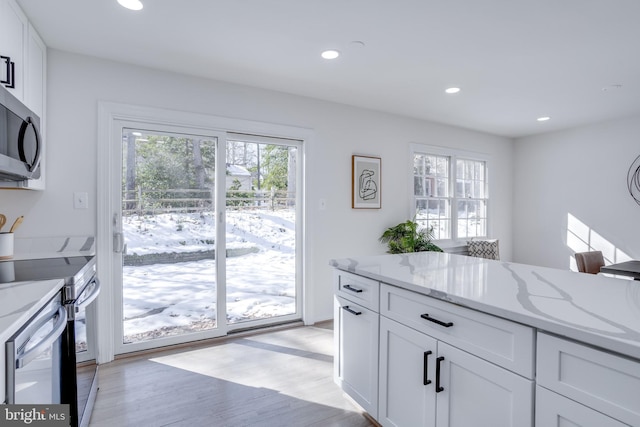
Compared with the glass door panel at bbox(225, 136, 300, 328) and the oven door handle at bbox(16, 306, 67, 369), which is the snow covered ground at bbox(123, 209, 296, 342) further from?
the oven door handle at bbox(16, 306, 67, 369)

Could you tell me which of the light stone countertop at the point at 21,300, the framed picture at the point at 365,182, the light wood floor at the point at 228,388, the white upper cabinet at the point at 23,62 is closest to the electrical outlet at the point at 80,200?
the white upper cabinet at the point at 23,62

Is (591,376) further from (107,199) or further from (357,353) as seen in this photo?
(107,199)

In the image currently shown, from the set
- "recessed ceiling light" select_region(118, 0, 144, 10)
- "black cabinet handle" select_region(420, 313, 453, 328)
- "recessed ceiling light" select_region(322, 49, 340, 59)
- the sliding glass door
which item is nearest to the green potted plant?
the sliding glass door

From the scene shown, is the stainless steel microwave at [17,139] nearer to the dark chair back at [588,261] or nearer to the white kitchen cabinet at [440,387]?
the white kitchen cabinet at [440,387]

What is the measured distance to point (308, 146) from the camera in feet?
12.1

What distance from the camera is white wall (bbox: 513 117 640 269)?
4.49 m

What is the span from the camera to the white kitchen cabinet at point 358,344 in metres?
1.84

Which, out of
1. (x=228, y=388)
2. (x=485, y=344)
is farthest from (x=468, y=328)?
(x=228, y=388)

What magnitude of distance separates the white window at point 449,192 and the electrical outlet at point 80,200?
359cm

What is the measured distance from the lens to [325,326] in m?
3.61

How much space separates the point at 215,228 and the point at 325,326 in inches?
59.6

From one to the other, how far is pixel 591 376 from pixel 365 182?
10.6ft

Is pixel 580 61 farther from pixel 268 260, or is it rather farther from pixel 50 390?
pixel 50 390

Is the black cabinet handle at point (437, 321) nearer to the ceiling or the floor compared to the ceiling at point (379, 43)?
nearer to the floor
